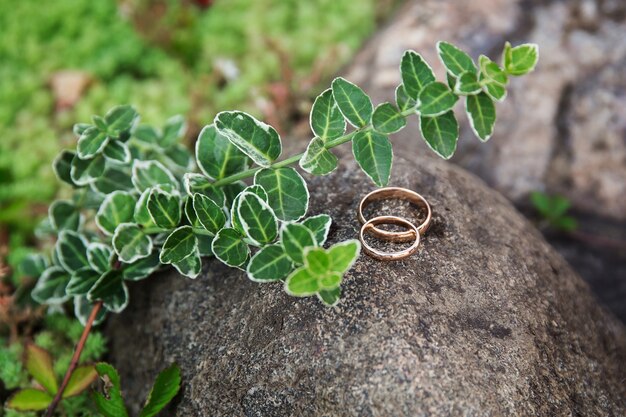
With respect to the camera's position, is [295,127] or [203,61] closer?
[295,127]

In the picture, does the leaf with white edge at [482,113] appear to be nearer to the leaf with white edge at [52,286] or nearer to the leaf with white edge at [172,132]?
the leaf with white edge at [172,132]

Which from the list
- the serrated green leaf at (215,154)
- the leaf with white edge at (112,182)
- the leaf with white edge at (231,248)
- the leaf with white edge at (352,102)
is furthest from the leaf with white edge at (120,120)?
the leaf with white edge at (352,102)

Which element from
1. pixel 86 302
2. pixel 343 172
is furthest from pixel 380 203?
pixel 86 302

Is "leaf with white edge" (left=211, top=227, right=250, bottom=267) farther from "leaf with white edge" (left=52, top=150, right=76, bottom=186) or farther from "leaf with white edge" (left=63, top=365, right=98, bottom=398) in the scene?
"leaf with white edge" (left=52, top=150, right=76, bottom=186)

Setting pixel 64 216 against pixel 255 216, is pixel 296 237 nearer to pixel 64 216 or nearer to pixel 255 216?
pixel 255 216

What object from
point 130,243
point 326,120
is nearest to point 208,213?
point 130,243

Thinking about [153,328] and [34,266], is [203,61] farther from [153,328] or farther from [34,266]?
[153,328]
